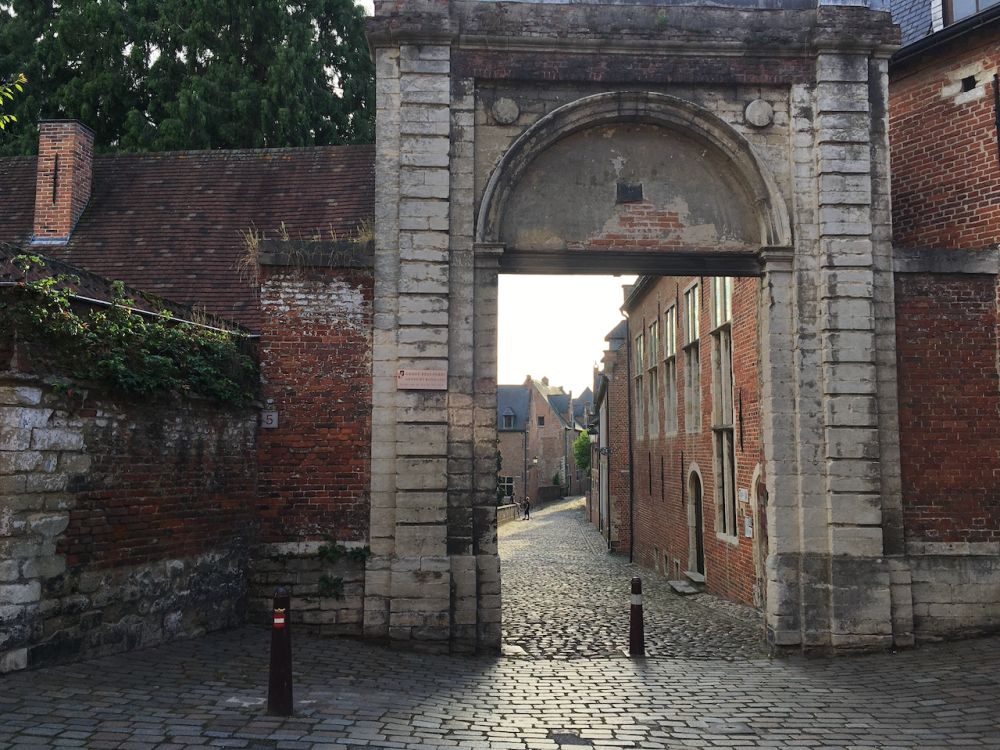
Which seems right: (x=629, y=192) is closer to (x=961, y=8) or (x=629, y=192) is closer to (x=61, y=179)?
(x=961, y=8)

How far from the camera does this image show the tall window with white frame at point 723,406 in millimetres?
13977

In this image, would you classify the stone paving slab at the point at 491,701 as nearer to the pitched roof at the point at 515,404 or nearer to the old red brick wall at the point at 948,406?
the old red brick wall at the point at 948,406

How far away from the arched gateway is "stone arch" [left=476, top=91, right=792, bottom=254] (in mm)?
23

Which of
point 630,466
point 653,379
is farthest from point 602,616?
point 630,466

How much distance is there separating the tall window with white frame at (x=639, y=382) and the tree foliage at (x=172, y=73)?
960 cm

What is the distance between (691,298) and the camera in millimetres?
17078

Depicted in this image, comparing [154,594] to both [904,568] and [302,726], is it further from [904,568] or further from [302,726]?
[904,568]

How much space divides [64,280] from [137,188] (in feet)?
29.1

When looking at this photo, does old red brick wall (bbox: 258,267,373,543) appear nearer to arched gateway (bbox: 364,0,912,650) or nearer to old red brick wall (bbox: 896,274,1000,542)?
arched gateway (bbox: 364,0,912,650)

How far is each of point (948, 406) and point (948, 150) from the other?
3.66 metres

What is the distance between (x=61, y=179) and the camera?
1397 cm

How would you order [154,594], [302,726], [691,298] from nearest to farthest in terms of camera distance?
[302,726]
[154,594]
[691,298]

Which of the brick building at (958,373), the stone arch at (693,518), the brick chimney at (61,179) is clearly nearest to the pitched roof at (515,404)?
the stone arch at (693,518)

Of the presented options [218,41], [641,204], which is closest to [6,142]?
[218,41]
